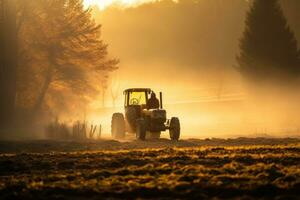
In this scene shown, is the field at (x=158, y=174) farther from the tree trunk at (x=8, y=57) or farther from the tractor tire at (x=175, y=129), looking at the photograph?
the tree trunk at (x=8, y=57)

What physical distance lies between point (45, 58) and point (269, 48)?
32.5m

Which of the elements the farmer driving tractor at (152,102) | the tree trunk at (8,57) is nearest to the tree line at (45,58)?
the tree trunk at (8,57)

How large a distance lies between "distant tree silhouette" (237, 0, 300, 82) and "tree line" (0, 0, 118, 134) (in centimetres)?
2572

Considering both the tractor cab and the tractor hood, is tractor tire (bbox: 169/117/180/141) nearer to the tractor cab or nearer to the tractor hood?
the tractor hood

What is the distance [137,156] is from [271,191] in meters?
7.23

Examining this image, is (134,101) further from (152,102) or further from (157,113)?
(157,113)

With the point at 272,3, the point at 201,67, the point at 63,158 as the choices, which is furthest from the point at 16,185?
the point at 201,67

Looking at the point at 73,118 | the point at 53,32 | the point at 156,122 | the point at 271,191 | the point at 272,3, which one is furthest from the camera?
the point at 272,3

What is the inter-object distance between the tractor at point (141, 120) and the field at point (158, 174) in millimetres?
9185

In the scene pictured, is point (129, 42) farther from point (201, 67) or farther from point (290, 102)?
point (290, 102)

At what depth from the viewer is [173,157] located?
757 inches

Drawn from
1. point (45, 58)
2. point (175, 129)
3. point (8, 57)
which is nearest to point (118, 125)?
point (175, 129)

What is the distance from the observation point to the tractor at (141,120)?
102 ft

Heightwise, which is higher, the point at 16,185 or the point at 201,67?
the point at 201,67
